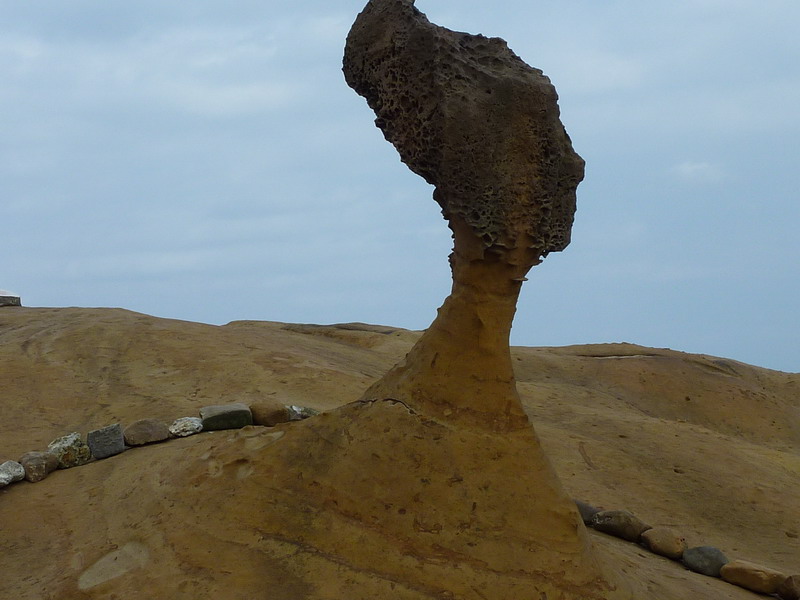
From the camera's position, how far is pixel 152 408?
16.2 feet

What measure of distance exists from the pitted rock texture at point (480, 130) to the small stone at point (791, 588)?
1.99 metres

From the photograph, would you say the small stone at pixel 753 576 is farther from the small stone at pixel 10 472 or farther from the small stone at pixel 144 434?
the small stone at pixel 10 472

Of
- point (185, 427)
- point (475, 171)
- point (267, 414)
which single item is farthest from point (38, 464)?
point (475, 171)

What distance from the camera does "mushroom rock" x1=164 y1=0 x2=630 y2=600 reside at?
297cm

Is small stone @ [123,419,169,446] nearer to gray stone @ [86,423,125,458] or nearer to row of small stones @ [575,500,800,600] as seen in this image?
gray stone @ [86,423,125,458]

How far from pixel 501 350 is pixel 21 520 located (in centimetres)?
230

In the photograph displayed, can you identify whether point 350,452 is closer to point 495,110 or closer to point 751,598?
point 495,110

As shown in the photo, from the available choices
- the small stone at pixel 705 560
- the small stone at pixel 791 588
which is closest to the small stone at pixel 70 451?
the small stone at pixel 705 560

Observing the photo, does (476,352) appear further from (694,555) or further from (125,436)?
(125,436)

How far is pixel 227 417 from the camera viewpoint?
4.45 meters

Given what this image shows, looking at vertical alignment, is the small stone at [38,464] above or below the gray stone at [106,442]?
below

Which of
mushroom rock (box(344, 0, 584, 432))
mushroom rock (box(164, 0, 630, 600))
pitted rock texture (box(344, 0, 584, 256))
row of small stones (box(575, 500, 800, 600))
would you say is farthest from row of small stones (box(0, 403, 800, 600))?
pitted rock texture (box(344, 0, 584, 256))

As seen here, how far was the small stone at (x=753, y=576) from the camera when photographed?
12.9ft

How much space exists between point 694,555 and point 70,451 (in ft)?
10.6
